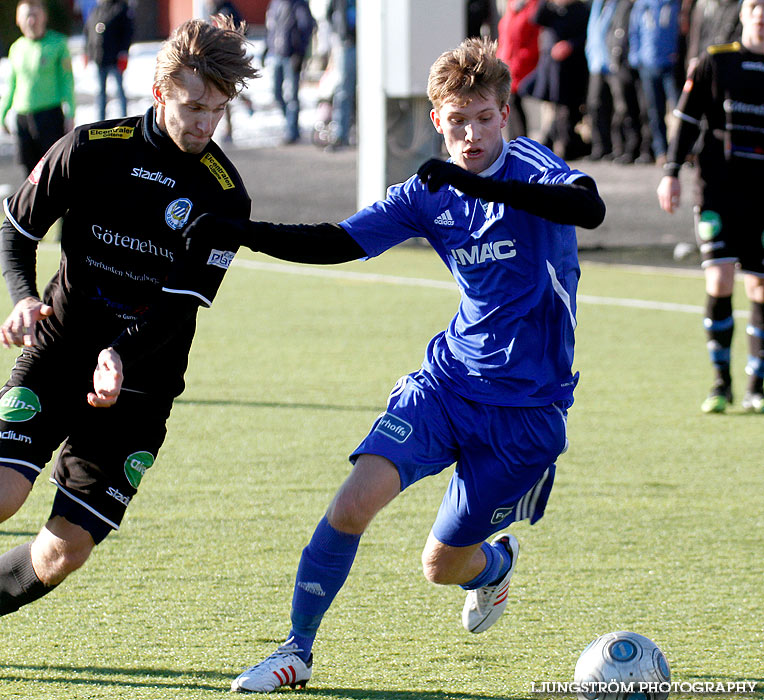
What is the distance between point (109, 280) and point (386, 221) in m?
0.88

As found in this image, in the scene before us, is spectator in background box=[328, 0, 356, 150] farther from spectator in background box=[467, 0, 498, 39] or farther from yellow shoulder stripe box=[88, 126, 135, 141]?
yellow shoulder stripe box=[88, 126, 135, 141]

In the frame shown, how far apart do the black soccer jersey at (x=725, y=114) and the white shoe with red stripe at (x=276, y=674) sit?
476 cm

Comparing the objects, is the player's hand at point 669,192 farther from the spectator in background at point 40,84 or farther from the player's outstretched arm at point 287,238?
the spectator in background at point 40,84

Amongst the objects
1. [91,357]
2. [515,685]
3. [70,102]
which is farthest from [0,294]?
[515,685]

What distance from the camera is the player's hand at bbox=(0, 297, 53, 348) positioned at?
387 centimetres

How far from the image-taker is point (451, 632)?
4539 mm

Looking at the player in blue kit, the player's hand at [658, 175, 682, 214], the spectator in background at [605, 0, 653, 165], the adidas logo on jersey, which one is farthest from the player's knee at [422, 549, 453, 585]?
the spectator in background at [605, 0, 653, 165]

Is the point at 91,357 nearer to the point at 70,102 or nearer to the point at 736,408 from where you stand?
the point at 736,408

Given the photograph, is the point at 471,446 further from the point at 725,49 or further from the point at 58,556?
the point at 725,49

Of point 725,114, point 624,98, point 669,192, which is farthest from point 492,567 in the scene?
point 624,98

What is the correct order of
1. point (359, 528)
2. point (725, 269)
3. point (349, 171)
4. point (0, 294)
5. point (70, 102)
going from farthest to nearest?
point (349, 171) < point (70, 102) < point (0, 294) < point (725, 269) < point (359, 528)

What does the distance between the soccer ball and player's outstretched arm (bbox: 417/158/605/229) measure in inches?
46.5

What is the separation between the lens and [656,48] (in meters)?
16.5

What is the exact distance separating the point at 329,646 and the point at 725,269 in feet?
14.3
